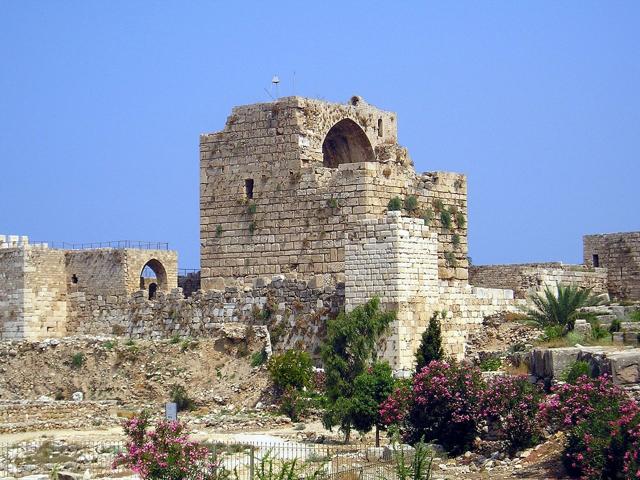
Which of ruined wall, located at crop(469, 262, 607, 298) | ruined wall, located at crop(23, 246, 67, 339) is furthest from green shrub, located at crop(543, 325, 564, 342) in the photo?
ruined wall, located at crop(23, 246, 67, 339)

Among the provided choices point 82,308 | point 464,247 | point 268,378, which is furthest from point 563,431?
point 82,308

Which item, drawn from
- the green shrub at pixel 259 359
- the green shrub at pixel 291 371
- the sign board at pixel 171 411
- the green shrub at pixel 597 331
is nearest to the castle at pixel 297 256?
the green shrub at pixel 259 359

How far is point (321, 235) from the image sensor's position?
108 ft

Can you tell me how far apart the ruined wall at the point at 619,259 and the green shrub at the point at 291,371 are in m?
A: 11.5

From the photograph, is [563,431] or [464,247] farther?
[464,247]

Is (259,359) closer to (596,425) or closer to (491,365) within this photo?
(491,365)

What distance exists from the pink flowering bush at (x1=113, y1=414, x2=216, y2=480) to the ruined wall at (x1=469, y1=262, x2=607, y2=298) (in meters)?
15.7

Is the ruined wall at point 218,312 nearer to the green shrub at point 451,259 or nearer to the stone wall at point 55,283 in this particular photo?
the stone wall at point 55,283

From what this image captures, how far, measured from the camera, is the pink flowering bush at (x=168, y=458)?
819 inches

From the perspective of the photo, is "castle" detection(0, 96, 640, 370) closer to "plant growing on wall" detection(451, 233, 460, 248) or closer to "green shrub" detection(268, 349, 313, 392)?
"plant growing on wall" detection(451, 233, 460, 248)

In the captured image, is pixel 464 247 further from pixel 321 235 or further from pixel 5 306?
pixel 5 306

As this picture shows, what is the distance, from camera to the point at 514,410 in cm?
2402

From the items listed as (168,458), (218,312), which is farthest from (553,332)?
(168,458)

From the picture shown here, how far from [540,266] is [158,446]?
20387mm
